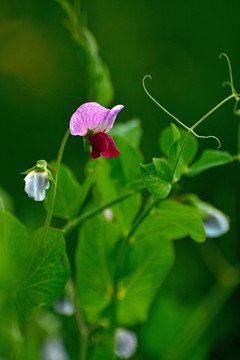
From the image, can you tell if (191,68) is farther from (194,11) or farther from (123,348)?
(123,348)

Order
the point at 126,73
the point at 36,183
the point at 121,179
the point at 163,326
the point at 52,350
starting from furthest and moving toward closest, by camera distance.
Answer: the point at 126,73, the point at 163,326, the point at 52,350, the point at 121,179, the point at 36,183

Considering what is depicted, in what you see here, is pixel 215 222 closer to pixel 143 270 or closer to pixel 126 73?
pixel 143 270

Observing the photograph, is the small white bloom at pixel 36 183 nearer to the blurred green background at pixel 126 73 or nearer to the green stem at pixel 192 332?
the green stem at pixel 192 332

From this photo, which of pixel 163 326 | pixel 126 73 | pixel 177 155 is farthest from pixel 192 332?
pixel 126 73

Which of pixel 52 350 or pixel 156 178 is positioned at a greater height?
pixel 156 178

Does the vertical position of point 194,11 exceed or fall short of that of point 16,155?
it exceeds it

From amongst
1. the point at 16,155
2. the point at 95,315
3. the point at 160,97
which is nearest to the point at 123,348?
the point at 95,315
